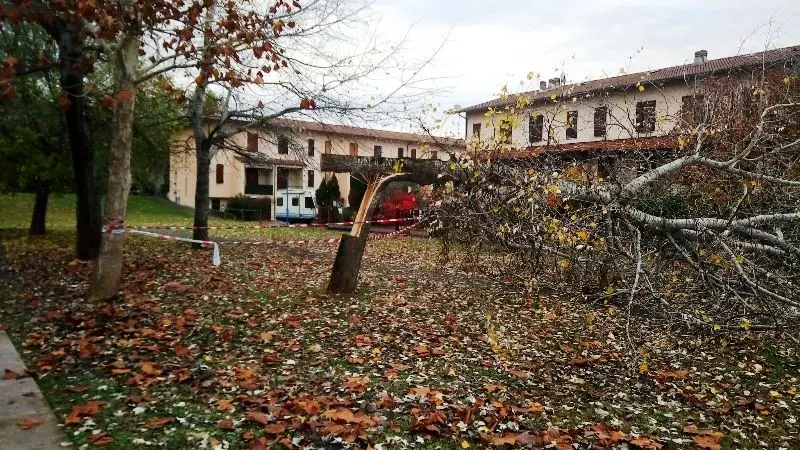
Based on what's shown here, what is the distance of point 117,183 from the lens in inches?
338

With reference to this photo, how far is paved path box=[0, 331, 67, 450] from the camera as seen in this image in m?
4.05

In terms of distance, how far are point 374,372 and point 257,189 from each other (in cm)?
3686

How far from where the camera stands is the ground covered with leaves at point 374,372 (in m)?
4.47

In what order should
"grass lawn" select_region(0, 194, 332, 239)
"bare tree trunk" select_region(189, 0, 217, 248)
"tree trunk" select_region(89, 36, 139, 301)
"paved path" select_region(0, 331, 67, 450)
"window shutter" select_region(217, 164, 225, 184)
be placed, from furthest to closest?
"window shutter" select_region(217, 164, 225, 184), "grass lawn" select_region(0, 194, 332, 239), "bare tree trunk" select_region(189, 0, 217, 248), "tree trunk" select_region(89, 36, 139, 301), "paved path" select_region(0, 331, 67, 450)

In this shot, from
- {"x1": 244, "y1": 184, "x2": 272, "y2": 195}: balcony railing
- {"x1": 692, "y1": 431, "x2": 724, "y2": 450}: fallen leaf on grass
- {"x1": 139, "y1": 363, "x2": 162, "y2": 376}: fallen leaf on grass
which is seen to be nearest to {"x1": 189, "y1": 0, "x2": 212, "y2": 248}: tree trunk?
{"x1": 139, "y1": 363, "x2": 162, "y2": 376}: fallen leaf on grass

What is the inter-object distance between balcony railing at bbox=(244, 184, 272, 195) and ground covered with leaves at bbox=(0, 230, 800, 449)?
3083cm

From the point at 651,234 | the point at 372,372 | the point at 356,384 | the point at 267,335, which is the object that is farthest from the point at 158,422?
the point at 651,234

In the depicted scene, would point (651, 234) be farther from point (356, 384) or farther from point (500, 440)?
point (356, 384)

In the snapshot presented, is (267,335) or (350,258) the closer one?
(267,335)

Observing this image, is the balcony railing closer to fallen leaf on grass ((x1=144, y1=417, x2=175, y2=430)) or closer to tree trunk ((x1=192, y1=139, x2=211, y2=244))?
tree trunk ((x1=192, y1=139, x2=211, y2=244))

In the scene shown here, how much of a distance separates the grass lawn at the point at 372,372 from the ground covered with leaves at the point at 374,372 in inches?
0.9

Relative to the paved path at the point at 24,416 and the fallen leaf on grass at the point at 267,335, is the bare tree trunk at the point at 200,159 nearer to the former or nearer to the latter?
the fallen leaf on grass at the point at 267,335

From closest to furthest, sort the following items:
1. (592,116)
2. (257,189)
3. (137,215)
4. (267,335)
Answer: (267,335), (592,116), (137,215), (257,189)

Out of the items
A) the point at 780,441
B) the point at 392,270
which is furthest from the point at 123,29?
the point at 780,441
